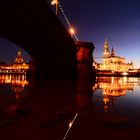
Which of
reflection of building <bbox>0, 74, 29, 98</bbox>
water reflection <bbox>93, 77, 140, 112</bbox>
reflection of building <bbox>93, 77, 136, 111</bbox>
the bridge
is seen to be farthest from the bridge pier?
water reflection <bbox>93, 77, 140, 112</bbox>

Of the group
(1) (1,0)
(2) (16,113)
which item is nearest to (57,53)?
(1) (1,0)

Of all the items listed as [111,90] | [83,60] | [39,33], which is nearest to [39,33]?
[39,33]

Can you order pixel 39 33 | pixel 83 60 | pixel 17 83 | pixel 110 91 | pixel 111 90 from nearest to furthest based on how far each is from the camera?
pixel 110 91 → pixel 111 90 → pixel 39 33 → pixel 17 83 → pixel 83 60

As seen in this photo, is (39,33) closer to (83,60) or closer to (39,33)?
(39,33)

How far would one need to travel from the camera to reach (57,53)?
121 feet

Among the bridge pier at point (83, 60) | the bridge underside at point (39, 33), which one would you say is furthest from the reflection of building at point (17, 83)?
the bridge pier at point (83, 60)

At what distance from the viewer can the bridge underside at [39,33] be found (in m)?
17.9

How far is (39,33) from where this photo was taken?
25.7m

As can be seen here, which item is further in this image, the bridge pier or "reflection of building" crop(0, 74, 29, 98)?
the bridge pier

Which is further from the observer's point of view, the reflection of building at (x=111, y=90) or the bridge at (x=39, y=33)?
the bridge at (x=39, y=33)

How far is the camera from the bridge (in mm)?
17969

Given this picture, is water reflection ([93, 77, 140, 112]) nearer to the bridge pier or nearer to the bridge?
the bridge

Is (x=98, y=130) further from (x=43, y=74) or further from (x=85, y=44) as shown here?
(x=85, y=44)

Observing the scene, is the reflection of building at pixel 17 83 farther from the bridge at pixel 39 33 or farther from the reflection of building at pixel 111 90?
the reflection of building at pixel 111 90
